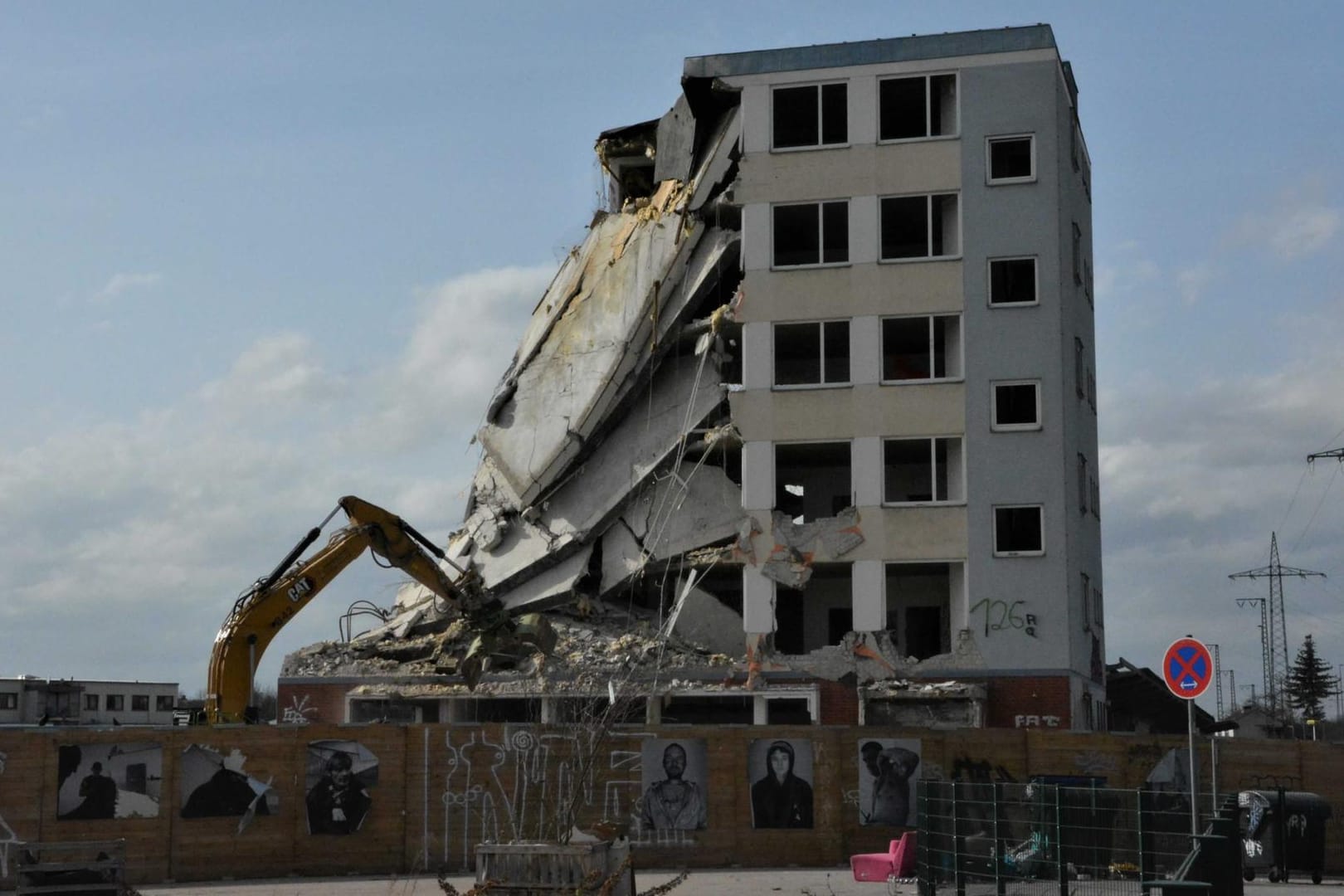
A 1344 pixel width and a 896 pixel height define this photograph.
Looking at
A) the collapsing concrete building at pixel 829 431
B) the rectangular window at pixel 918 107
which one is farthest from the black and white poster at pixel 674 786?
the rectangular window at pixel 918 107

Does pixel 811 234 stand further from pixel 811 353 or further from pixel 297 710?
pixel 297 710

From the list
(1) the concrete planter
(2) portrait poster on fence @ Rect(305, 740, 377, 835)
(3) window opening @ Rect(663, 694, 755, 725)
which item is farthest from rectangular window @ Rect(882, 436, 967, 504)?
(1) the concrete planter

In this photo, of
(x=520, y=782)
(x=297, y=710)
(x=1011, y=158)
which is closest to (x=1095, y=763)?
(x=520, y=782)

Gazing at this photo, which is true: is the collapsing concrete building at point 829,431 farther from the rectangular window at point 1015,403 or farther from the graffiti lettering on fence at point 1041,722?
the graffiti lettering on fence at point 1041,722

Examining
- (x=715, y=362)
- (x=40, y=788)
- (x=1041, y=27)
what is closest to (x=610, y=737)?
(x=40, y=788)

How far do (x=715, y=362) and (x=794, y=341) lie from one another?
212cm

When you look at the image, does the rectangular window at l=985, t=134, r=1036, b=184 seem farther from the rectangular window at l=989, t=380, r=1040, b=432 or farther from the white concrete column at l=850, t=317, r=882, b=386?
the rectangular window at l=989, t=380, r=1040, b=432

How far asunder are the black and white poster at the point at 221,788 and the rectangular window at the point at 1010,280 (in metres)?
22.2

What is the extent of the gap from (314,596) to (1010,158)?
2039 cm

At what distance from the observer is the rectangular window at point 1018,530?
42219 mm

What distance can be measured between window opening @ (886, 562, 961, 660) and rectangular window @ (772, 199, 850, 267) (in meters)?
8.25

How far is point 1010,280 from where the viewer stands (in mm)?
43531

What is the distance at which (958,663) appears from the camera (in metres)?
41.8

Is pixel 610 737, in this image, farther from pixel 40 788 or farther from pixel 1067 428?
pixel 1067 428
